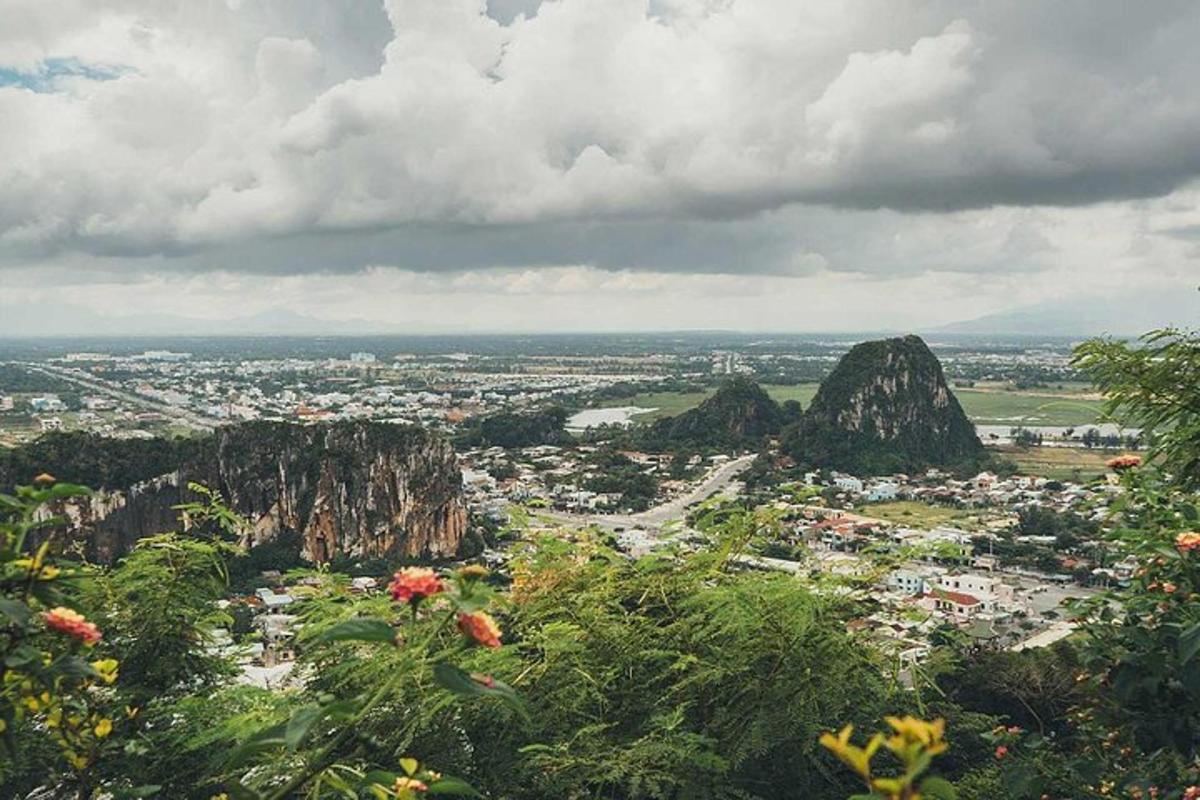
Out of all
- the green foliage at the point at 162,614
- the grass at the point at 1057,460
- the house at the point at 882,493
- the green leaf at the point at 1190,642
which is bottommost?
the house at the point at 882,493

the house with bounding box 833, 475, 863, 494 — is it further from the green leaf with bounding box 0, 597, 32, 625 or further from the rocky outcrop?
the green leaf with bounding box 0, 597, 32, 625

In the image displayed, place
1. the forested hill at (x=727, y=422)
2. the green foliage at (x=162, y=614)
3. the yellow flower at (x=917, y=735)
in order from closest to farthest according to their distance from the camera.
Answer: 1. the yellow flower at (x=917, y=735)
2. the green foliage at (x=162, y=614)
3. the forested hill at (x=727, y=422)

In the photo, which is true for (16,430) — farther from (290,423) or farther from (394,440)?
(394,440)

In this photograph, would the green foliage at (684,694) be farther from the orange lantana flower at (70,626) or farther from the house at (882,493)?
the house at (882,493)

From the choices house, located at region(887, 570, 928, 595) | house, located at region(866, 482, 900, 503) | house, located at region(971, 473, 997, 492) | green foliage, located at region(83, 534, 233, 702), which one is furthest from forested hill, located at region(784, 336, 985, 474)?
green foliage, located at region(83, 534, 233, 702)

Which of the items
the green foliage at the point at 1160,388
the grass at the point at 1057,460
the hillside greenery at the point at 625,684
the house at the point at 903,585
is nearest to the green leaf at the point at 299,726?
the hillside greenery at the point at 625,684

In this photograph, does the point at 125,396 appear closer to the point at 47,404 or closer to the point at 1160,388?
the point at 47,404
